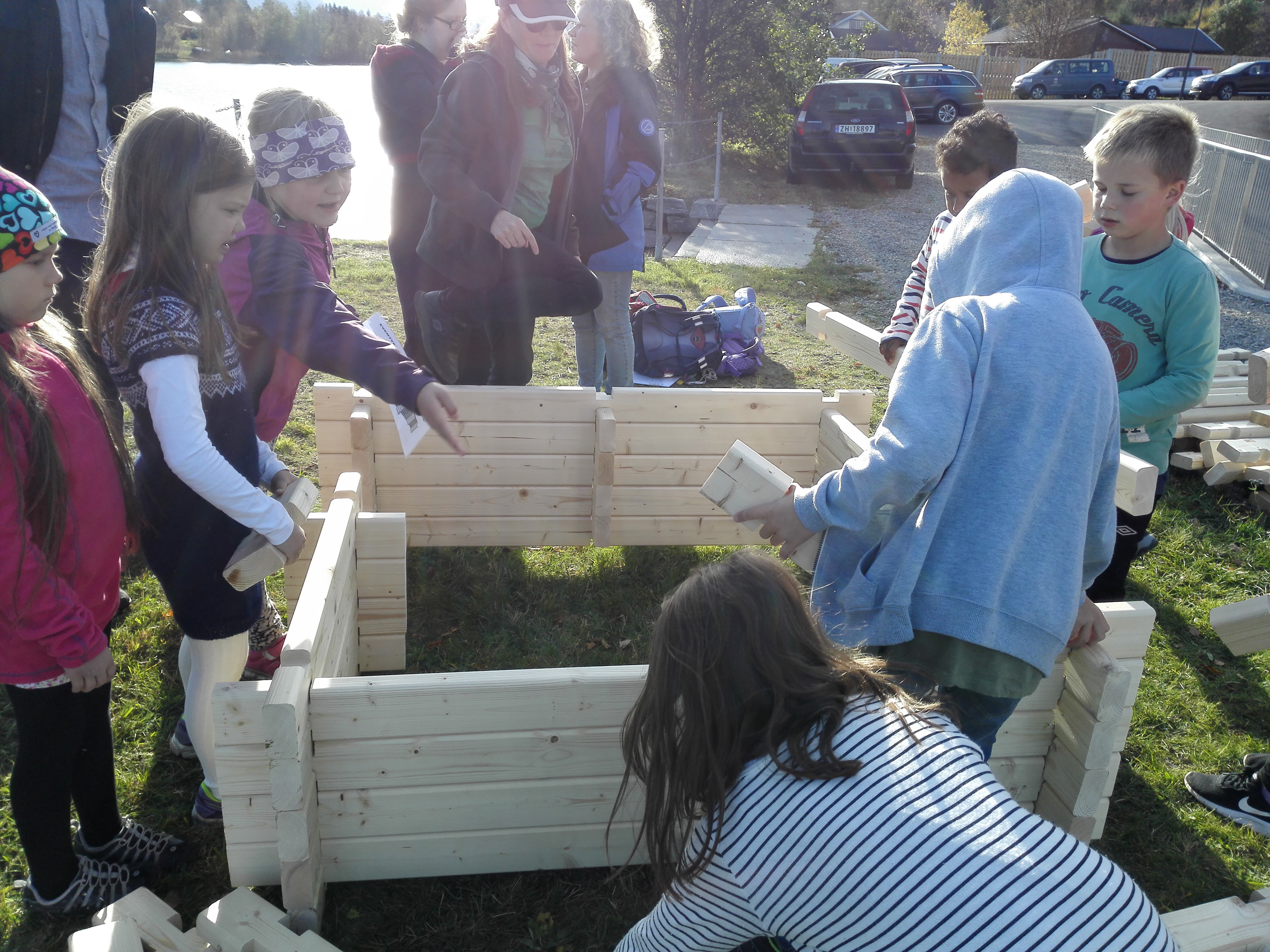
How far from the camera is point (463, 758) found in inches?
83.1

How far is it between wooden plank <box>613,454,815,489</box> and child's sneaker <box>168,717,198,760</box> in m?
1.73

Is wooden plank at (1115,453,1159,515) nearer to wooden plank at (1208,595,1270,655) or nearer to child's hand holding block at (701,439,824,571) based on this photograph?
wooden plank at (1208,595,1270,655)

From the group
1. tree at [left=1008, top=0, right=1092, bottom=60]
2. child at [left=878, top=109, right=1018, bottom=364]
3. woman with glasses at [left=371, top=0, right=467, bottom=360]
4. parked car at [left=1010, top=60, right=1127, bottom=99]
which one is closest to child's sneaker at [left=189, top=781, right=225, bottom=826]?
woman with glasses at [left=371, top=0, right=467, bottom=360]

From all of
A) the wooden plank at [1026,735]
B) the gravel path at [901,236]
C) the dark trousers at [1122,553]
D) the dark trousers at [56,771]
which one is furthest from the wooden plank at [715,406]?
the gravel path at [901,236]

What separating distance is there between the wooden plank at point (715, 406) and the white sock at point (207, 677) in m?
1.68

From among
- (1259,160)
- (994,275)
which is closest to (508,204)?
(994,275)

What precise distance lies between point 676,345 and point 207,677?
13.8 feet

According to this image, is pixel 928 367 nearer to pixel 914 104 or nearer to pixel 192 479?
pixel 192 479

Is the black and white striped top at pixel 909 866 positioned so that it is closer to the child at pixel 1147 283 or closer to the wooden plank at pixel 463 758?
the wooden plank at pixel 463 758

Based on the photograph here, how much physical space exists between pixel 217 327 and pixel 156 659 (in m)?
1.59

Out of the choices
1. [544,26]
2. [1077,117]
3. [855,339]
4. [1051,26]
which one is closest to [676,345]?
[855,339]

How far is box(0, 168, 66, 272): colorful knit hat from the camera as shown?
1730 millimetres

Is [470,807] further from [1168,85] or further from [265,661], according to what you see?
[1168,85]

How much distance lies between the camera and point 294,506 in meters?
2.32
